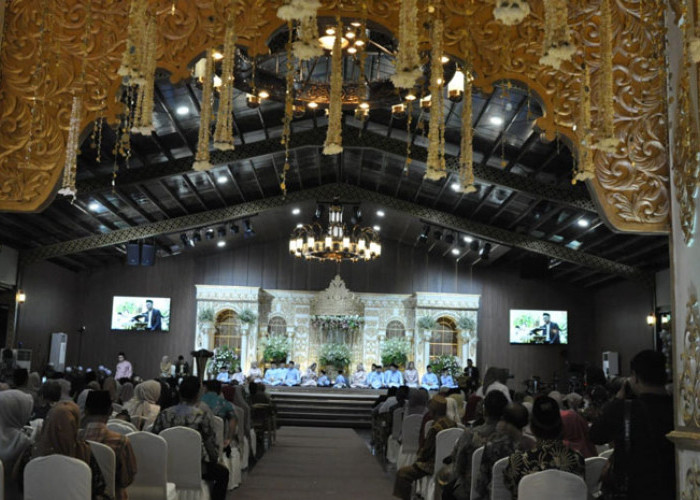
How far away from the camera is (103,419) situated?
188 inches

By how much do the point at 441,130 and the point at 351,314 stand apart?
2017 cm

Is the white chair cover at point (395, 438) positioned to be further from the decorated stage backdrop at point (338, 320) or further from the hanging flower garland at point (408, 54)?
the decorated stage backdrop at point (338, 320)

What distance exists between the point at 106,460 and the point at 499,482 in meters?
2.33

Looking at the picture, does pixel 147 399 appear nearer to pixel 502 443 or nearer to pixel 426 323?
pixel 502 443

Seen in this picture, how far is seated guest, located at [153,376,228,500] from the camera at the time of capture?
6223mm

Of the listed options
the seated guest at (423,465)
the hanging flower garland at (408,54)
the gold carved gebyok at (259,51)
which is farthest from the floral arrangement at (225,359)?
the hanging flower garland at (408,54)

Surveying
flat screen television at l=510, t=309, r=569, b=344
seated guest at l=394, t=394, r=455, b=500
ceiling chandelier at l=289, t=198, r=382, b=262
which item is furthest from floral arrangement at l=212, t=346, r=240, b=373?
seated guest at l=394, t=394, r=455, b=500

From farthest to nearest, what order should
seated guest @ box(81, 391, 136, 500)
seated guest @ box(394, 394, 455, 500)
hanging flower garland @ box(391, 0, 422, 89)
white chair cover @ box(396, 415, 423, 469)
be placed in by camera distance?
white chair cover @ box(396, 415, 423, 469) → seated guest @ box(394, 394, 455, 500) → seated guest @ box(81, 391, 136, 500) → hanging flower garland @ box(391, 0, 422, 89)

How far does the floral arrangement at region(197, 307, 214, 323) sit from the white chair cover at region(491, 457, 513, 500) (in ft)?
64.2

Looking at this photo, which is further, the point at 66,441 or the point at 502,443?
the point at 502,443

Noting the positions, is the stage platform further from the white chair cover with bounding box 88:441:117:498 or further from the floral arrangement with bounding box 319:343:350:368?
the white chair cover with bounding box 88:441:117:498

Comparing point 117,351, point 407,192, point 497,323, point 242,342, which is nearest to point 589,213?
point 407,192

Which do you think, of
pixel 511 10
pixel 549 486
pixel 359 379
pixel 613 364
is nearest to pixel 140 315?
pixel 359 379

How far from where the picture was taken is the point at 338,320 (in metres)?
23.9
